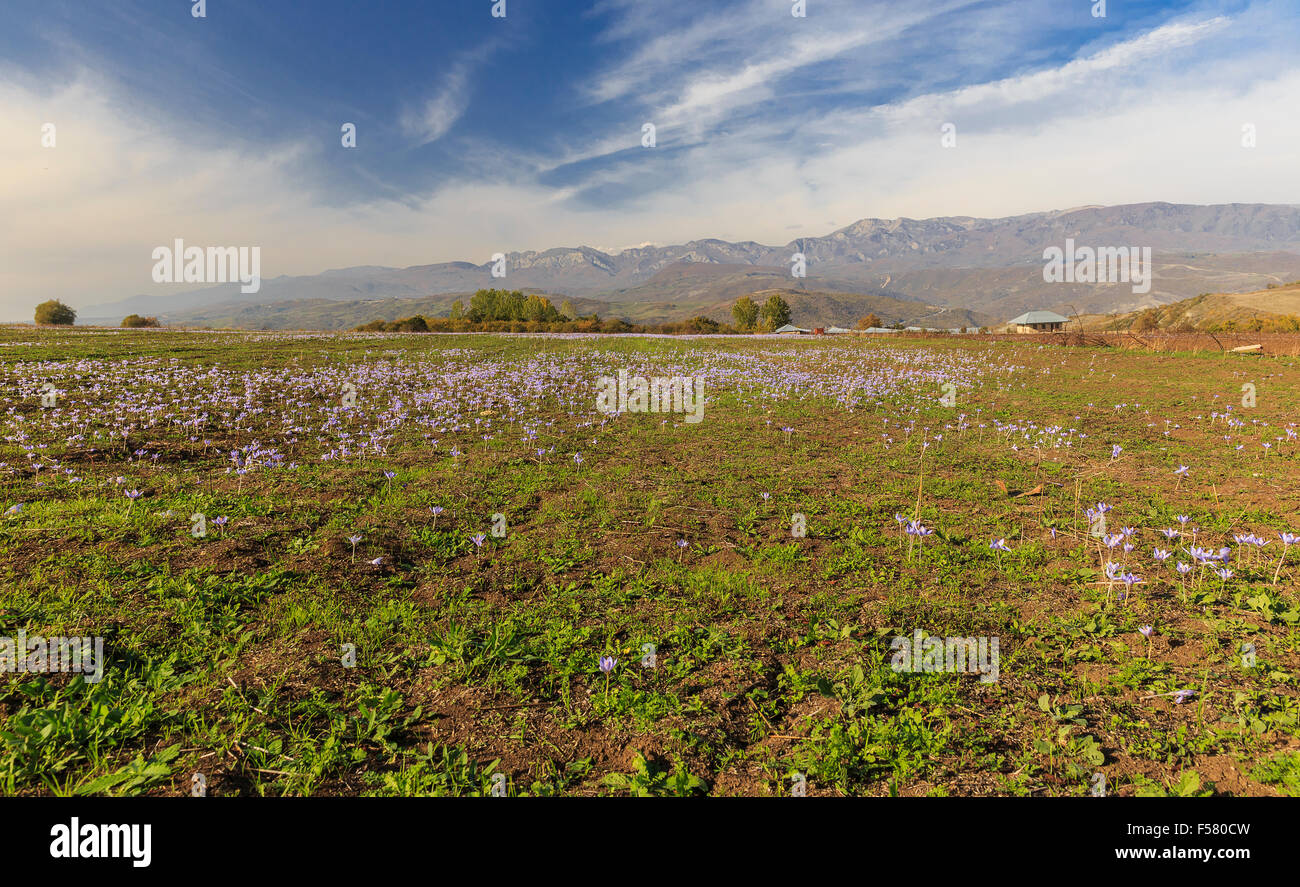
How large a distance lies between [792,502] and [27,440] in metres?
14.1

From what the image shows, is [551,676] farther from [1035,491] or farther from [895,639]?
[1035,491]

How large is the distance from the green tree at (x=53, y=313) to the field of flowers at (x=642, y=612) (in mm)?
84717

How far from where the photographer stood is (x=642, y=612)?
5363 millimetres

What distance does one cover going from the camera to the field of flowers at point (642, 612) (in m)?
3.51

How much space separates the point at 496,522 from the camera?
740 centimetres

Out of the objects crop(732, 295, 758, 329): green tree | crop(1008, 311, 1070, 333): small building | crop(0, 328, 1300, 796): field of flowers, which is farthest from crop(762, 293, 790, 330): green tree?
crop(0, 328, 1300, 796): field of flowers

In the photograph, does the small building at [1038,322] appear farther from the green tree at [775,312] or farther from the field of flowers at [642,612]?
the field of flowers at [642,612]

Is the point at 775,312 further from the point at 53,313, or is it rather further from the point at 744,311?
the point at 53,313

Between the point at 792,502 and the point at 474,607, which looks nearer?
the point at 474,607

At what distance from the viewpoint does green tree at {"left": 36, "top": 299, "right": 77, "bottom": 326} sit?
6794 centimetres

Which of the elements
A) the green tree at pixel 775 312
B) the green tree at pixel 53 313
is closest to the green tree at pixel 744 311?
the green tree at pixel 775 312

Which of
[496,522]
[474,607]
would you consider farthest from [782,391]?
[474,607]

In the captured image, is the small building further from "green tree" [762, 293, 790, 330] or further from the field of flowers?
the field of flowers

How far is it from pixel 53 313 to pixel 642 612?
333 feet
